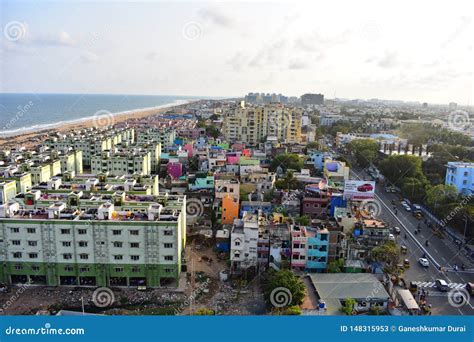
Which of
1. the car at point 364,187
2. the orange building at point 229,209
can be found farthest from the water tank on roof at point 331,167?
the orange building at point 229,209

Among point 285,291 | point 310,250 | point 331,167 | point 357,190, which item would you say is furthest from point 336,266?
point 331,167

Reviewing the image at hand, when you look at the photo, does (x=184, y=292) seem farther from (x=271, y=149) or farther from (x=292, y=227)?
(x=271, y=149)

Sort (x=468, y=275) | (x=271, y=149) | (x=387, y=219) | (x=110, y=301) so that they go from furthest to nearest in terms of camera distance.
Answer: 1. (x=271, y=149)
2. (x=387, y=219)
3. (x=468, y=275)
4. (x=110, y=301)

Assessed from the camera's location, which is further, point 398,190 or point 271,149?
point 271,149

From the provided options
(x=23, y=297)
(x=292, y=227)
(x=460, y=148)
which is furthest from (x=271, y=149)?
(x=23, y=297)

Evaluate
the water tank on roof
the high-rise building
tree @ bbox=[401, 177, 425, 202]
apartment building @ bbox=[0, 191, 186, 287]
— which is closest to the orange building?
apartment building @ bbox=[0, 191, 186, 287]

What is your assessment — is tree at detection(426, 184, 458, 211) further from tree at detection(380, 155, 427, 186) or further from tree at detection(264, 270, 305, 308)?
tree at detection(264, 270, 305, 308)

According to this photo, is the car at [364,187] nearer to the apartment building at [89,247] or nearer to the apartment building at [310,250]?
the apartment building at [310,250]
